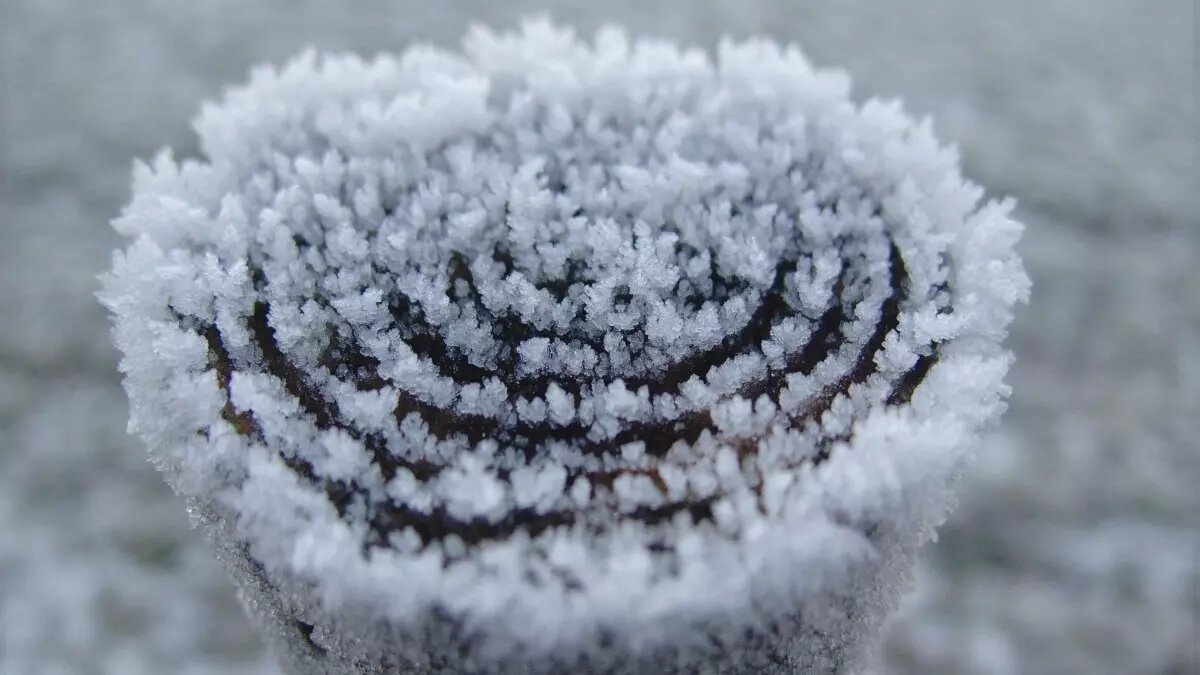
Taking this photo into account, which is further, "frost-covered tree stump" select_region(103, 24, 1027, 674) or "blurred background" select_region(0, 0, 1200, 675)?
"blurred background" select_region(0, 0, 1200, 675)

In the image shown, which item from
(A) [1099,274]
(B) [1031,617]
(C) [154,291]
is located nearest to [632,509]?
(C) [154,291]

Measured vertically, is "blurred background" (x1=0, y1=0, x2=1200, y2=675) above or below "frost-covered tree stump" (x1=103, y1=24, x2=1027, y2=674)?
above

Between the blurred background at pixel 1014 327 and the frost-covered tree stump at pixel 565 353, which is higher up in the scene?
the blurred background at pixel 1014 327

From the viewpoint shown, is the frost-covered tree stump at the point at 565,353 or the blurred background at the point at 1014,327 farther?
the blurred background at the point at 1014,327

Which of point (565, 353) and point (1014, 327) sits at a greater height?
point (1014, 327)
